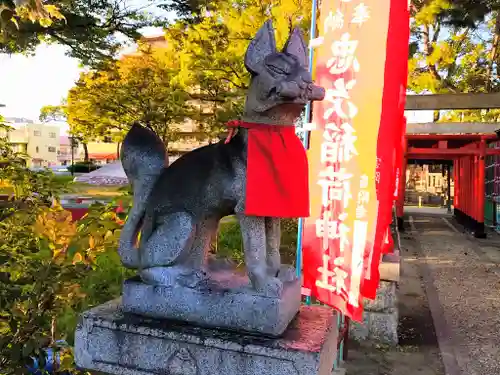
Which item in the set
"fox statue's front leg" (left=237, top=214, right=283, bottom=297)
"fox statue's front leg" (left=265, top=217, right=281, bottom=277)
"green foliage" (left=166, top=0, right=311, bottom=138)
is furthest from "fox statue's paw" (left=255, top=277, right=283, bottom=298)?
"green foliage" (left=166, top=0, right=311, bottom=138)

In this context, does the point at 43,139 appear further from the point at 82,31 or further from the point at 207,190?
the point at 207,190

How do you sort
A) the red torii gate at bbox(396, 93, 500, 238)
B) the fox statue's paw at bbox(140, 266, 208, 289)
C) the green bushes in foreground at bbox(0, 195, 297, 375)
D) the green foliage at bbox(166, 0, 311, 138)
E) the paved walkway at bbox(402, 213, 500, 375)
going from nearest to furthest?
the fox statue's paw at bbox(140, 266, 208, 289) < the green bushes in foreground at bbox(0, 195, 297, 375) < the paved walkway at bbox(402, 213, 500, 375) < the green foliage at bbox(166, 0, 311, 138) < the red torii gate at bbox(396, 93, 500, 238)

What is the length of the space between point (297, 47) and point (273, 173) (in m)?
0.49

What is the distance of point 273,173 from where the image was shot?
1672 mm

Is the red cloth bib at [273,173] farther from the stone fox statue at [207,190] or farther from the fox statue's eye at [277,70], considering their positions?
the fox statue's eye at [277,70]

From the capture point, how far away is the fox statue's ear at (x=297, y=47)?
1.68 m

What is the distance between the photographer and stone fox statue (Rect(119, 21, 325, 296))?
5.30ft

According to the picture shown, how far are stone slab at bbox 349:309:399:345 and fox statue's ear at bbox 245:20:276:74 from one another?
3365mm

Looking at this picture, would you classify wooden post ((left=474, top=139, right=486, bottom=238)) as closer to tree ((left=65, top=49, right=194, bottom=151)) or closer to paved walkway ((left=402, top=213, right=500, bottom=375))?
paved walkway ((left=402, top=213, right=500, bottom=375))

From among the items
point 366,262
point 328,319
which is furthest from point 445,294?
point 328,319

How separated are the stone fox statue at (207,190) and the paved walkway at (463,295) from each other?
9.84 ft

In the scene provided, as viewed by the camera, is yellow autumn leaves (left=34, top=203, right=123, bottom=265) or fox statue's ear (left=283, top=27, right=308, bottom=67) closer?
fox statue's ear (left=283, top=27, right=308, bottom=67)

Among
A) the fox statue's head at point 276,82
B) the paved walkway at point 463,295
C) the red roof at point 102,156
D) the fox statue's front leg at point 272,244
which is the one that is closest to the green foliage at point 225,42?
the paved walkway at point 463,295

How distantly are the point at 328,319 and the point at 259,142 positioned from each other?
797 mm
